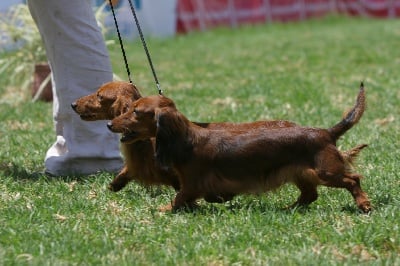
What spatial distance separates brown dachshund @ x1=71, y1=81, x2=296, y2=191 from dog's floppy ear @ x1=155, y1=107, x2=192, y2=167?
25 cm

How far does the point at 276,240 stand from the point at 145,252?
586 millimetres

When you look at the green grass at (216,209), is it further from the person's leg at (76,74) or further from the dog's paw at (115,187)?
the person's leg at (76,74)

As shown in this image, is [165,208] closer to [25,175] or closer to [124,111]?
[124,111]

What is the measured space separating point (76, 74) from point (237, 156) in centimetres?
151

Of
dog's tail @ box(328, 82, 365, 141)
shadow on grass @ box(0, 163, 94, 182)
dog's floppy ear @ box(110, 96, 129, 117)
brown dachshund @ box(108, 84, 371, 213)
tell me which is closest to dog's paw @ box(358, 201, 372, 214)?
brown dachshund @ box(108, 84, 371, 213)

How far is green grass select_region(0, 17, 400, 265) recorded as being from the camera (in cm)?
374

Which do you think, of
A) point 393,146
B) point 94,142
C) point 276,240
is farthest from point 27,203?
point 393,146

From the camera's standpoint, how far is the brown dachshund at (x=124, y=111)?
481 cm

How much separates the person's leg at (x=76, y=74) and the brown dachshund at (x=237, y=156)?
111 cm

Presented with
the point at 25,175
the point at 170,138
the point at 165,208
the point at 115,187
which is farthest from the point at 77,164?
the point at 170,138

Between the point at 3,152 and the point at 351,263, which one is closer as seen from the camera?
the point at 351,263

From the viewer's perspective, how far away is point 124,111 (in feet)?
15.7

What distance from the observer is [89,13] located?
5574 millimetres

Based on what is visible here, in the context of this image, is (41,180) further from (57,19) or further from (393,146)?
(393,146)
